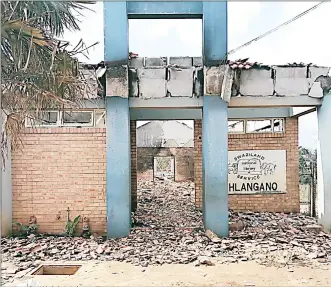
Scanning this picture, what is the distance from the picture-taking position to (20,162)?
8680 mm

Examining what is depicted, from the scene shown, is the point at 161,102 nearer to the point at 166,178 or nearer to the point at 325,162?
the point at 325,162

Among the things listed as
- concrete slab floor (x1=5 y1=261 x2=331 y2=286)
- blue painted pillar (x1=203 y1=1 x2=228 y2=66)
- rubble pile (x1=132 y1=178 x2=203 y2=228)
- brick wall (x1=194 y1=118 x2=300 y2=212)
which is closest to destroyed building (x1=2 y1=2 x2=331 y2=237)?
blue painted pillar (x1=203 y1=1 x2=228 y2=66)

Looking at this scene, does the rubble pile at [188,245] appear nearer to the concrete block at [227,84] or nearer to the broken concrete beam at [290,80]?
the concrete block at [227,84]

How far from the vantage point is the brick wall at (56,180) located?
863 cm

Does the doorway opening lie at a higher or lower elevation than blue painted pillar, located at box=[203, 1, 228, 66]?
lower

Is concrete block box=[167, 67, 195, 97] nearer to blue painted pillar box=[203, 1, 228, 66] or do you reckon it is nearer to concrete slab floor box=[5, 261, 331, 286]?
blue painted pillar box=[203, 1, 228, 66]

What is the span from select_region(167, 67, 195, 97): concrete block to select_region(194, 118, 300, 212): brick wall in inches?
115

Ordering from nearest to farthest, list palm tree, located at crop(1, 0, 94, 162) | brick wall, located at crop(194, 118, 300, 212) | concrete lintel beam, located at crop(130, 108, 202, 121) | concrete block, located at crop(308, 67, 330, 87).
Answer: palm tree, located at crop(1, 0, 94, 162) → concrete block, located at crop(308, 67, 330, 87) → concrete lintel beam, located at crop(130, 108, 202, 121) → brick wall, located at crop(194, 118, 300, 212)

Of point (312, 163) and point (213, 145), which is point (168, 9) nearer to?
point (213, 145)

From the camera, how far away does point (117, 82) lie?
842 cm

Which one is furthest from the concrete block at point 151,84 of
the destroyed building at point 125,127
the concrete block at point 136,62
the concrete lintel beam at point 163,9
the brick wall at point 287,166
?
the brick wall at point 287,166

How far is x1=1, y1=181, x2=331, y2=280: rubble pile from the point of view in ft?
21.8

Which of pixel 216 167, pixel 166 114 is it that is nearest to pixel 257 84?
pixel 216 167

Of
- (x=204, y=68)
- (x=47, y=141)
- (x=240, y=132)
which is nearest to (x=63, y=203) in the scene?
(x=47, y=141)
